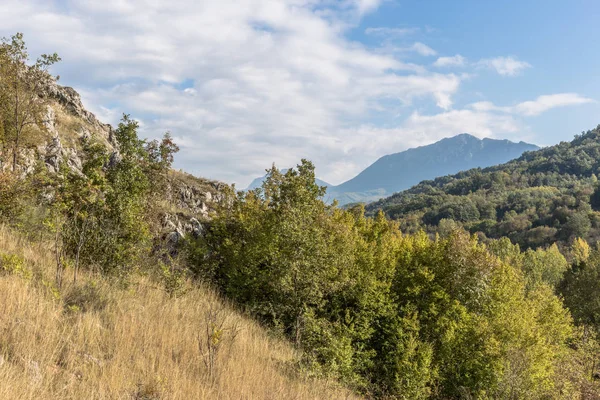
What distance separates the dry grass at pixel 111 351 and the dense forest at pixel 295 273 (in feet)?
0.26

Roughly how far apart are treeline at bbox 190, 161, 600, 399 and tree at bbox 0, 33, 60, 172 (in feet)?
31.9

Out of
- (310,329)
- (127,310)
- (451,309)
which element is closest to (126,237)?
(127,310)

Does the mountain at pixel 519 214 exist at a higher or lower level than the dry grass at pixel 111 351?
higher

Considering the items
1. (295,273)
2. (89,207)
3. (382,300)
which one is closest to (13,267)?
(89,207)

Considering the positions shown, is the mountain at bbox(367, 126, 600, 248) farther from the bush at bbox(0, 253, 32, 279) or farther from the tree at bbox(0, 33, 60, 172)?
the bush at bbox(0, 253, 32, 279)

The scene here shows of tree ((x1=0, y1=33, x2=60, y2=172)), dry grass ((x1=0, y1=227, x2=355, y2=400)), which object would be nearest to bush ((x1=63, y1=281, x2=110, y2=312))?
dry grass ((x1=0, y1=227, x2=355, y2=400))

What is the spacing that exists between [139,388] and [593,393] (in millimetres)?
40103

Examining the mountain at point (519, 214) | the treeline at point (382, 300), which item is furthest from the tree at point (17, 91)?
the mountain at point (519, 214)

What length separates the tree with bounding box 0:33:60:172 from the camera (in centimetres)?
1555

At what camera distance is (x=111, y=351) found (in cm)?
522

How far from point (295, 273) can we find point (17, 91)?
1513 cm

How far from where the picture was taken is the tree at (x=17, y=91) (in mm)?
15547

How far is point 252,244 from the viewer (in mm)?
17469

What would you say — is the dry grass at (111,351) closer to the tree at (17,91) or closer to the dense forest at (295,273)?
the dense forest at (295,273)
